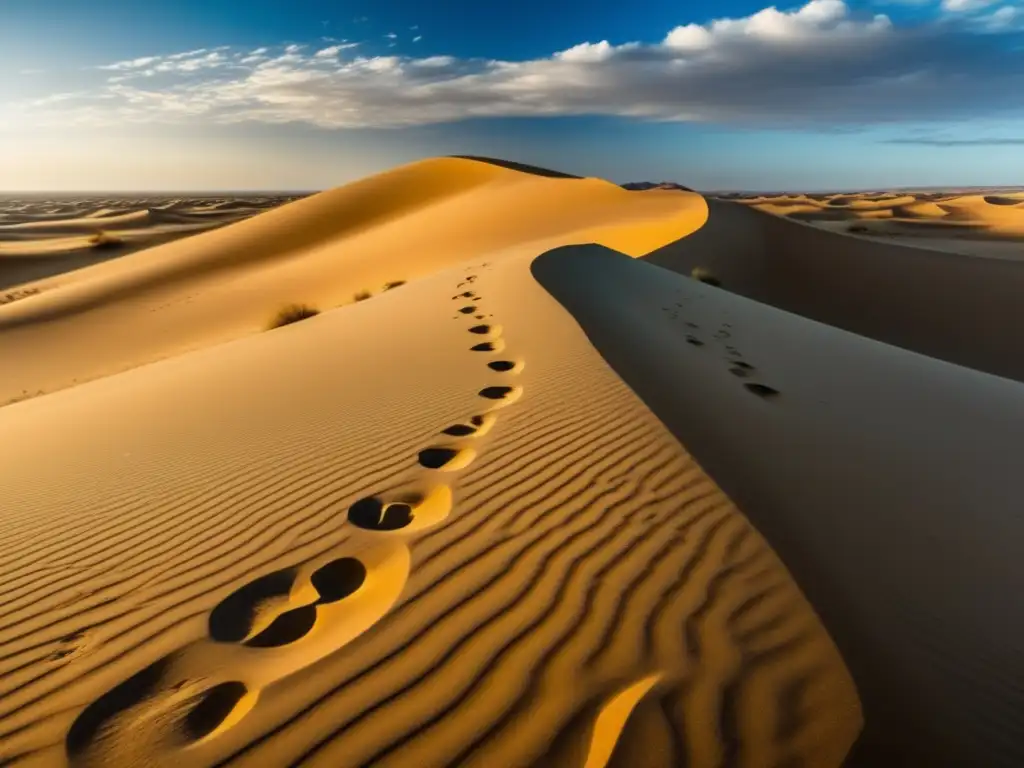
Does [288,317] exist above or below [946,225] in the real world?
above

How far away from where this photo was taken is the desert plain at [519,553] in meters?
1.90

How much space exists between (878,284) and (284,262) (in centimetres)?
1862

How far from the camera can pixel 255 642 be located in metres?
2.29

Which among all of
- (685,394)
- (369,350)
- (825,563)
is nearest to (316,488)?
(825,563)

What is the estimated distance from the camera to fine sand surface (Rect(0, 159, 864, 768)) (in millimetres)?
1872

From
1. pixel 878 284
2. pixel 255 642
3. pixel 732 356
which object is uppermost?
pixel 255 642

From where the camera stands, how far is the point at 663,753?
1.77 metres

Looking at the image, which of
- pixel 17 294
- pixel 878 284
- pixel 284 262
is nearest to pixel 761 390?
pixel 878 284

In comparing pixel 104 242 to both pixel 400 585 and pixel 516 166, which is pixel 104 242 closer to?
pixel 516 166

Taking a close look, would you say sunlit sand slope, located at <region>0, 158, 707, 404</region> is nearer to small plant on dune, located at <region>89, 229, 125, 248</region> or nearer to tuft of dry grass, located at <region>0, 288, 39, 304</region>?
tuft of dry grass, located at <region>0, 288, 39, 304</region>

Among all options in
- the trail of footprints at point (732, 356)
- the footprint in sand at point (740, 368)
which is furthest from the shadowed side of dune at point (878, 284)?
the footprint in sand at point (740, 368)

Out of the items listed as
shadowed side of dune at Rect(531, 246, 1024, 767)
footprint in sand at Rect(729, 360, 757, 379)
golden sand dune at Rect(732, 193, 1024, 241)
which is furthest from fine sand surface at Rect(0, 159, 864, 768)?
golden sand dune at Rect(732, 193, 1024, 241)

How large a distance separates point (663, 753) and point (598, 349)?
162 inches

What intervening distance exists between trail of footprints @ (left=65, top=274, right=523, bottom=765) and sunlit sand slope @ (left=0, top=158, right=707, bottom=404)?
10568 millimetres
